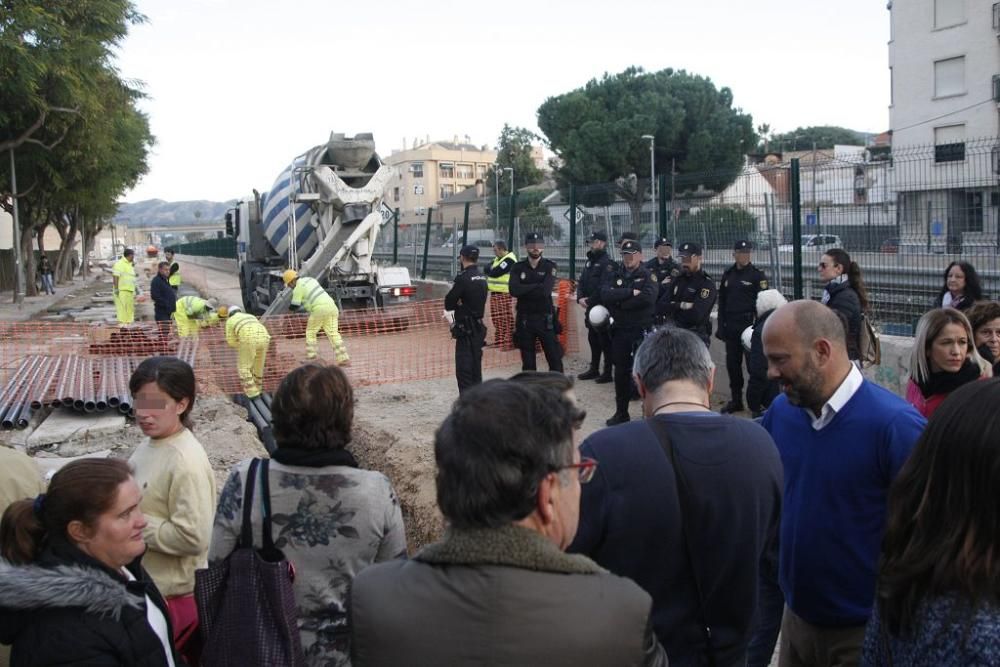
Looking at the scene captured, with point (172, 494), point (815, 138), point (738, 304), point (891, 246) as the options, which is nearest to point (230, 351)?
point (738, 304)

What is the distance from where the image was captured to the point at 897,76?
1550 inches

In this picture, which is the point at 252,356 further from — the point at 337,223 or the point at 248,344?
the point at 337,223

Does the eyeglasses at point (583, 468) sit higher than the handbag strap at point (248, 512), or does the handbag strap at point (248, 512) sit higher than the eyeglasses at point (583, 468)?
the eyeglasses at point (583, 468)

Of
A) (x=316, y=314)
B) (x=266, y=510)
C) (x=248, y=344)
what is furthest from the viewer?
(x=316, y=314)

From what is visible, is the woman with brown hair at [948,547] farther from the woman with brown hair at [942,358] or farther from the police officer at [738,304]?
the police officer at [738,304]

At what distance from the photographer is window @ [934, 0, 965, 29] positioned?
1448 inches

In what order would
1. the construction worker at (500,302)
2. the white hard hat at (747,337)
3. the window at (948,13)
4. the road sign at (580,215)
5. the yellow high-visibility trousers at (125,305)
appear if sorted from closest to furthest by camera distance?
the white hard hat at (747,337), the construction worker at (500,302), the road sign at (580,215), the yellow high-visibility trousers at (125,305), the window at (948,13)

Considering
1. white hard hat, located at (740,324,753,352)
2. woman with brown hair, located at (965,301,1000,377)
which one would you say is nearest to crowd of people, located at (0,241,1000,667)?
woman with brown hair, located at (965,301,1000,377)

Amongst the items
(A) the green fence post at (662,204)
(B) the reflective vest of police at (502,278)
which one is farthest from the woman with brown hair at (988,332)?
(B) the reflective vest of police at (502,278)

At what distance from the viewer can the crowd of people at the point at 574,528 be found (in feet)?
5.28

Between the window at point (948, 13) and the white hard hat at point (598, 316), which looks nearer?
the white hard hat at point (598, 316)

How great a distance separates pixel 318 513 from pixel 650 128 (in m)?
48.8

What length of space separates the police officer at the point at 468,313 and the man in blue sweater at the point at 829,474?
20.8 feet

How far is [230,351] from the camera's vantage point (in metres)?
11.8
